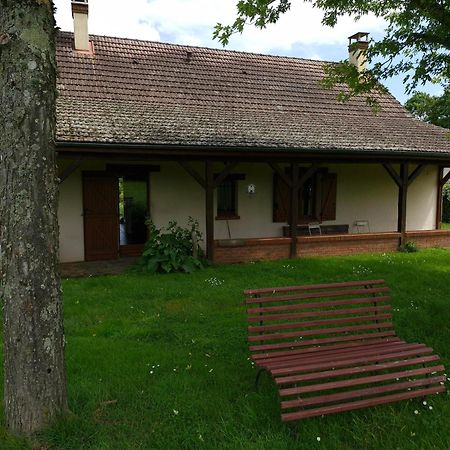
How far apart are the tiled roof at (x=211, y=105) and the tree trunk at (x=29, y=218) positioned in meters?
5.88

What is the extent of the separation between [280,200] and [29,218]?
9.56 metres

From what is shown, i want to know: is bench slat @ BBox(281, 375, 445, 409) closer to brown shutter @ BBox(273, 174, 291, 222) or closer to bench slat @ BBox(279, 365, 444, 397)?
bench slat @ BBox(279, 365, 444, 397)

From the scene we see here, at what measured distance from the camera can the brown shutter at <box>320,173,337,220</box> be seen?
487 inches

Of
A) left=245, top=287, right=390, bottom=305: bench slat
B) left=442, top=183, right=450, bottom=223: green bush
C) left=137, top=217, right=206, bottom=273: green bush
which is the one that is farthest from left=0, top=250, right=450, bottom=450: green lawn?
left=442, top=183, right=450, bottom=223: green bush

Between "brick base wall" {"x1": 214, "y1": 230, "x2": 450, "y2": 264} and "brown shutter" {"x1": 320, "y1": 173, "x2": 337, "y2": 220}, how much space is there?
150cm

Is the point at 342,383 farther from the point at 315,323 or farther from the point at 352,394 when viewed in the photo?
the point at 315,323

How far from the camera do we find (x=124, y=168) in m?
10.5

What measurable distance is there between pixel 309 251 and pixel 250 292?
716 centimetres

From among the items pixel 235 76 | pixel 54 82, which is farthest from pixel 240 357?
pixel 235 76

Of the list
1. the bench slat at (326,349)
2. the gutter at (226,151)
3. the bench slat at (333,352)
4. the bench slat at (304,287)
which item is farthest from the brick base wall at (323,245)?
the bench slat at (333,352)

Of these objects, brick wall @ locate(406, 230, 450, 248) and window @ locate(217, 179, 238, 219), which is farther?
brick wall @ locate(406, 230, 450, 248)

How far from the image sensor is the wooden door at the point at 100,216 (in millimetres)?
10164

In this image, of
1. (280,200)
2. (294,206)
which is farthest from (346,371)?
(280,200)

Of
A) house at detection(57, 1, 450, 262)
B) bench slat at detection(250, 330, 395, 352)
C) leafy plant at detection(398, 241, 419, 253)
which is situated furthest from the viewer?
leafy plant at detection(398, 241, 419, 253)
